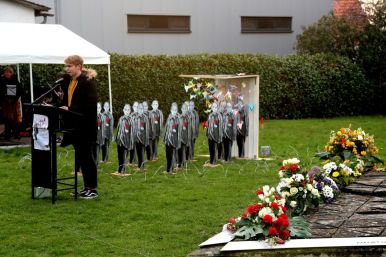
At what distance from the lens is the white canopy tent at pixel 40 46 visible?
14.6 m

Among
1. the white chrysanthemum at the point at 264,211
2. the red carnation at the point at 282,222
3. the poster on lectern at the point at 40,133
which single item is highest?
the poster on lectern at the point at 40,133

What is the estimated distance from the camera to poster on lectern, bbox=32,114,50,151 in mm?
9383

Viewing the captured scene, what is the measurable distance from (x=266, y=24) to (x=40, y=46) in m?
15.0

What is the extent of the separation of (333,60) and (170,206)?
16512 mm

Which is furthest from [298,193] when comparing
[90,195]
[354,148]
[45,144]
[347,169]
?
[45,144]

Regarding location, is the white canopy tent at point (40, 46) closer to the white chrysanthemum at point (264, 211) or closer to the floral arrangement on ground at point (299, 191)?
the floral arrangement on ground at point (299, 191)

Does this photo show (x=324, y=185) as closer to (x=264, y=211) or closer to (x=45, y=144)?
(x=264, y=211)

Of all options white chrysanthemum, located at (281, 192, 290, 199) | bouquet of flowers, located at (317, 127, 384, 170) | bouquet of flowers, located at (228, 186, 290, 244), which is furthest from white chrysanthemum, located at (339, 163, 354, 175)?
bouquet of flowers, located at (228, 186, 290, 244)

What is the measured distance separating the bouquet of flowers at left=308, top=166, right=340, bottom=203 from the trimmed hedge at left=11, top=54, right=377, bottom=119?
45.3ft

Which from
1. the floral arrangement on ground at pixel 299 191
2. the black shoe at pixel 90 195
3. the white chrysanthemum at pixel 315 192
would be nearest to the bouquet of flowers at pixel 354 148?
the floral arrangement on ground at pixel 299 191

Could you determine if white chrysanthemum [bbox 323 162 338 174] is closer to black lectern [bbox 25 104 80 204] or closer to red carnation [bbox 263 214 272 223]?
red carnation [bbox 263 214 272 223]

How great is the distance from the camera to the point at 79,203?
9562 mm

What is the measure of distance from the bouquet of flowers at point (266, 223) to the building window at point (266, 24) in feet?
71.4

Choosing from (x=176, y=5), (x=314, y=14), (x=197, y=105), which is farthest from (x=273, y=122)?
(x=314, y=14)
